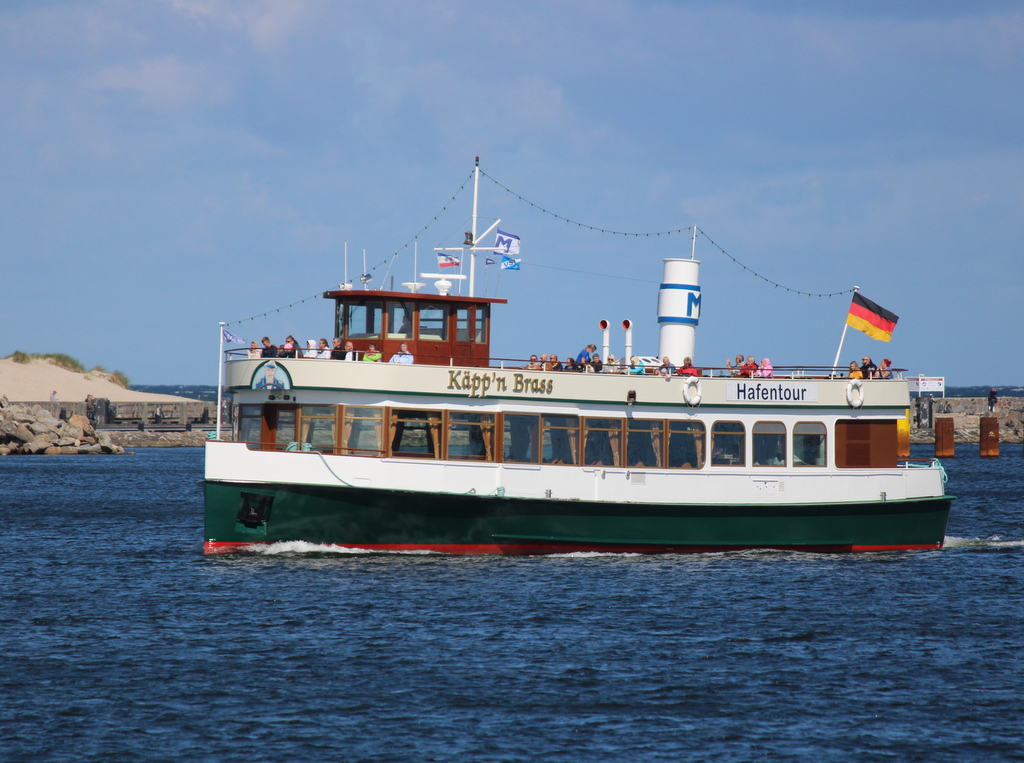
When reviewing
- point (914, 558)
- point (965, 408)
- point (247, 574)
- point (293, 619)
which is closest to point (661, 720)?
point (293, 619)

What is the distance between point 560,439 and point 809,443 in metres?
5.53

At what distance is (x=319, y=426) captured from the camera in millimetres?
22203

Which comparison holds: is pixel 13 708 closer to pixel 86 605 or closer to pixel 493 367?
pixel 86 605

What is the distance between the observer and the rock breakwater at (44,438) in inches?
2618

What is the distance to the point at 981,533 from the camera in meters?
30.7

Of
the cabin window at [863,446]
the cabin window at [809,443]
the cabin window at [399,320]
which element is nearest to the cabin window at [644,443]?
the cabin window at [809,443]

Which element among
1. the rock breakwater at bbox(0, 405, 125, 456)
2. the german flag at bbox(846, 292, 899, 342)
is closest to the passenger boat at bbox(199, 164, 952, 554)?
the german flag at bbox(846, 292, 899, 342)

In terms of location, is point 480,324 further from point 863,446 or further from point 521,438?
point 863,446

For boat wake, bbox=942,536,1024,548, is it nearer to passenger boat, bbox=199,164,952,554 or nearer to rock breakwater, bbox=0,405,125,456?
passenger boat, bbox=199,164,952,554

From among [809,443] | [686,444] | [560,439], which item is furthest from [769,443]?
[560,439]

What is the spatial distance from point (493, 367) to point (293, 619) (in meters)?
7.20

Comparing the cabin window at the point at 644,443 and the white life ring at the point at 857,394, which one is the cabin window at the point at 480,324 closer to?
the cabin window at the point at 644,443

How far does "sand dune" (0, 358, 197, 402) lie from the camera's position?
8938 cm

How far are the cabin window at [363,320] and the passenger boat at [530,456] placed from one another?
0.04m
